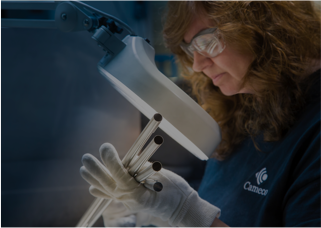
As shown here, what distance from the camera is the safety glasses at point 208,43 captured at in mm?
612

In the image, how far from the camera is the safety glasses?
61 centimetres

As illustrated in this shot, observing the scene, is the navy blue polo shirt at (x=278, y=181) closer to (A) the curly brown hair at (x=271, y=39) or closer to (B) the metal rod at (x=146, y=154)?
(A) the curly brown hair at (x=271, y=39)

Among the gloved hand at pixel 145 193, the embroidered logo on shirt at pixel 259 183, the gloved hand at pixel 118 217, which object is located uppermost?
the gloved hand at pixel 145 193

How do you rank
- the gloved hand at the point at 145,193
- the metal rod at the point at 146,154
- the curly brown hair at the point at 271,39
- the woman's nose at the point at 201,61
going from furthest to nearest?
the woman's nose at the point at 201,61 → the curly brown hair at the point at 271,39 → the gloved hand at the point at 145,193 → the metal rod at the point at 146,154

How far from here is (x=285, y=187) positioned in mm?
572

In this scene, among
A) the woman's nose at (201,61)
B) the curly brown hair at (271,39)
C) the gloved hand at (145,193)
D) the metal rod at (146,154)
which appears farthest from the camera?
the woman's nose at (201,61)

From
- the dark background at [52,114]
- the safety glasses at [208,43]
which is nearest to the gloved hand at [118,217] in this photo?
the dark background at [52,114]

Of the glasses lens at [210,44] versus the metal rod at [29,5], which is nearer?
the metal rod at [29,5]

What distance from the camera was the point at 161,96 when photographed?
0.43m

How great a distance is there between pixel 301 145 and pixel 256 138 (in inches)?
8.4

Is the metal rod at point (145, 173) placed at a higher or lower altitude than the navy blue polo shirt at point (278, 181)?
higher

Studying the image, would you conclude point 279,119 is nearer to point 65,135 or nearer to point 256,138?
point 256,138

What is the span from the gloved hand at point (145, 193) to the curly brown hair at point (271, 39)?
285mm

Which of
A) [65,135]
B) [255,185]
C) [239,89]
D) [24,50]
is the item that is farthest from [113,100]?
[255,185]
